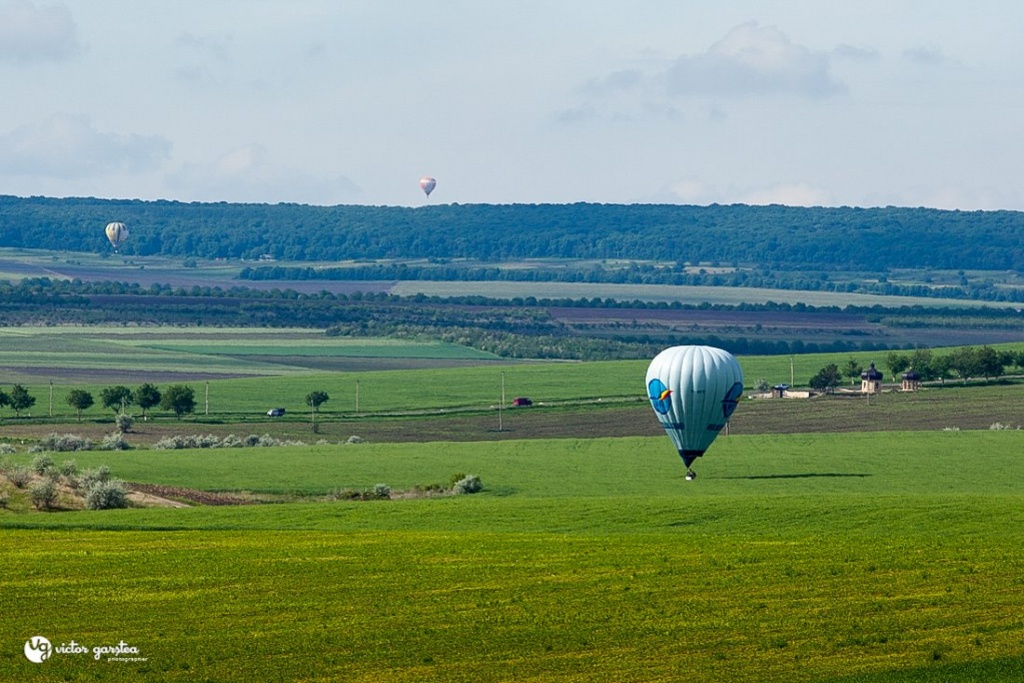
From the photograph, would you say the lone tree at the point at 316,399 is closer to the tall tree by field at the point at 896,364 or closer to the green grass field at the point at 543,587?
the tall tree by field at the point at 896,364

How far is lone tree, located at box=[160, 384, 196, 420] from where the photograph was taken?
108 m

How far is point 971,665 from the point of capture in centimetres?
2931

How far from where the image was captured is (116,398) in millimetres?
112375

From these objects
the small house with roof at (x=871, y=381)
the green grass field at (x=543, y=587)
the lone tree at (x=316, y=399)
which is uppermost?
the small house with roof at (x=871, y=381)

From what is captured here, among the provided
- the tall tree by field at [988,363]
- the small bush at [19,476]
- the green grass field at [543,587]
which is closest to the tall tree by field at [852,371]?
the tall tree by field at [988,363]

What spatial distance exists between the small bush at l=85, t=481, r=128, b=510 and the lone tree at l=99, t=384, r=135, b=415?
52315 mm

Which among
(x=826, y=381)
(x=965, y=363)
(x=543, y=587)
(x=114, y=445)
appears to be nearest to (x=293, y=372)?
(x=826, y=381)

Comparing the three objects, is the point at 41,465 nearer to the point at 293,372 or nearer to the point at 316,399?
the point at 316,399

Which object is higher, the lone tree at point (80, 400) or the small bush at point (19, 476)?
the lone tree at point (80, 400)

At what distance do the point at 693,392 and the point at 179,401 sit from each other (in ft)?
160

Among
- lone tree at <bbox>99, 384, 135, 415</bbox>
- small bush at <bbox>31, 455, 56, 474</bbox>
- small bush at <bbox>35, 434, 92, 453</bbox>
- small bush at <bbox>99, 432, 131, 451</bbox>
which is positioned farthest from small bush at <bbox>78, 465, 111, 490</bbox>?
lone tree at <bbox>99, 384, 135, 415</bbox>

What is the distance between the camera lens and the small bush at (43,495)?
57844 millimetres

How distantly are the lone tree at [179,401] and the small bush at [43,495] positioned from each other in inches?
1939

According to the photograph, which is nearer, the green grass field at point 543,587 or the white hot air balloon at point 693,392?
the green grass field at point 543,587
